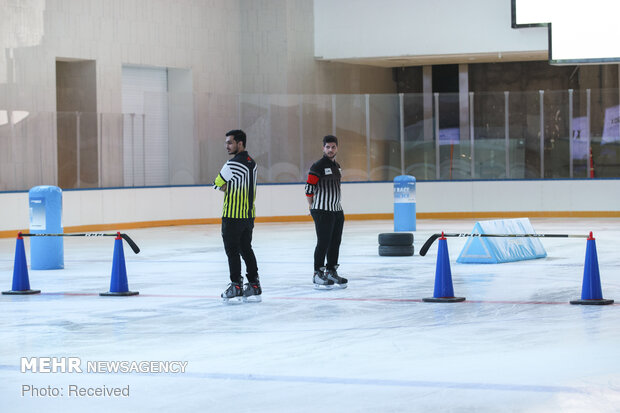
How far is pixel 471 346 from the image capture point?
7574 mm

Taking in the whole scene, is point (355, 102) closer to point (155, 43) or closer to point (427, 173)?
point (427, 173)

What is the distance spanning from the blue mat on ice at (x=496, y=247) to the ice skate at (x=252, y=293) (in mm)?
4586

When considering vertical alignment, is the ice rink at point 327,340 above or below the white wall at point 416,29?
below

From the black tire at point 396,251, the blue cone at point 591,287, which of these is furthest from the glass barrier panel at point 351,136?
the blue cone at point 591,287

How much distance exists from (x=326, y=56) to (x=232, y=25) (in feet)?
8.90

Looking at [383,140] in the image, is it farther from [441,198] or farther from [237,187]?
[237,187]

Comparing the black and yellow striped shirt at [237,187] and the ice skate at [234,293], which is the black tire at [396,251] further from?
the black and yellow striped shirt at [237,187]

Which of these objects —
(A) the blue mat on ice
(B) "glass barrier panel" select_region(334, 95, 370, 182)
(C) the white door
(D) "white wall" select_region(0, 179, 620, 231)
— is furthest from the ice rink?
(B) "glass barrier panel" select_region(334, 95, 370, 182)

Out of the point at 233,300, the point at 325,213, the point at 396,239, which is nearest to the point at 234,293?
the point at 233,300

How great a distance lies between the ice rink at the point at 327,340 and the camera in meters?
5.92

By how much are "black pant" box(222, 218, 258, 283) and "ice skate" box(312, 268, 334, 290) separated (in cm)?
120

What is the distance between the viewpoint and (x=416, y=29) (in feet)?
90.8

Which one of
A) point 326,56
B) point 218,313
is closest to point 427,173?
point 326,56

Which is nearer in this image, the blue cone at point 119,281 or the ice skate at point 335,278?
the blue cone at point 119,281
